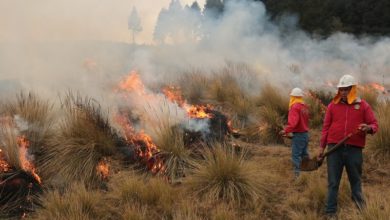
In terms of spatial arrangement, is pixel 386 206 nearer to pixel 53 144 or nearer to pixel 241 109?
pixel 53 144

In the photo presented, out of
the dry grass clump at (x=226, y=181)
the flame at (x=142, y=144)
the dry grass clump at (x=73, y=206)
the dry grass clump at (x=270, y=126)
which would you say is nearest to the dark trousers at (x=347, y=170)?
the dry grass clump at (x=226, y=181)

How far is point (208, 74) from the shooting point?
14141mm

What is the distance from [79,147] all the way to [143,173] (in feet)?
3.49

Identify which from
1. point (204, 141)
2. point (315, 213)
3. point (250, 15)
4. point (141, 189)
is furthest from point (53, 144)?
point (250, 15)

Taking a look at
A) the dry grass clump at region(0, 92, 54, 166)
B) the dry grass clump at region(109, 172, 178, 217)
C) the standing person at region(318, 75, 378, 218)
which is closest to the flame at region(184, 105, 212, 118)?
the dry grass clump at region(109, 172, 178, 217)

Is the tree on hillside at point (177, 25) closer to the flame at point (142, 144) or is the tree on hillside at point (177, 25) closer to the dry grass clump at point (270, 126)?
the dry grass clump at point (270, 126)

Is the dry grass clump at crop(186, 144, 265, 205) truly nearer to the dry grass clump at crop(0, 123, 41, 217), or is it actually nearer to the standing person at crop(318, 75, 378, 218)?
the standing person at crop(318, 75, 378, 218)

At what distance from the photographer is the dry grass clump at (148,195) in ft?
19.1

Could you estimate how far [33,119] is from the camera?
750cm

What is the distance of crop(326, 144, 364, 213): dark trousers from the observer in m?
5.36

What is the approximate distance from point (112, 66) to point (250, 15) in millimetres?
7186

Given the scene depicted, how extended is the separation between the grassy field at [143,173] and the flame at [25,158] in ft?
0.08

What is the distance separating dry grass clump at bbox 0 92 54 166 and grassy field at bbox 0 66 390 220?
0.05 feet

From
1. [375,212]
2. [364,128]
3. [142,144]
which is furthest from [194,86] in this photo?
[375,212]
